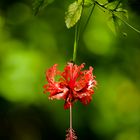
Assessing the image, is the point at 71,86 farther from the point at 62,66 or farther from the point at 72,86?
the point at 62,66

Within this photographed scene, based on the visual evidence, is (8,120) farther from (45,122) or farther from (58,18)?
(58,18)

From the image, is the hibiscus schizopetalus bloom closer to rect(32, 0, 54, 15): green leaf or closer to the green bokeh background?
rect(32, 0, 54, 15): green leaf

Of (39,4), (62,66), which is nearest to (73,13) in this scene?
(39,4)

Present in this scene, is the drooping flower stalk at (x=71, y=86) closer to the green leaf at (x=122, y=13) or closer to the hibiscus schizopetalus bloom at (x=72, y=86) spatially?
the hibiscus schizopetalus bloom at (x=72, y=86)

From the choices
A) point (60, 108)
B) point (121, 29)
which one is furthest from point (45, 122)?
point (121, 29)

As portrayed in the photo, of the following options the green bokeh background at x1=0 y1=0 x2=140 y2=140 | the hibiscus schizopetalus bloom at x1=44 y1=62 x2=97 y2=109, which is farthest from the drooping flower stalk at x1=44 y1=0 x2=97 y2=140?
the green bokeh background at x1=0 y1=0 x2=140 y2=140
